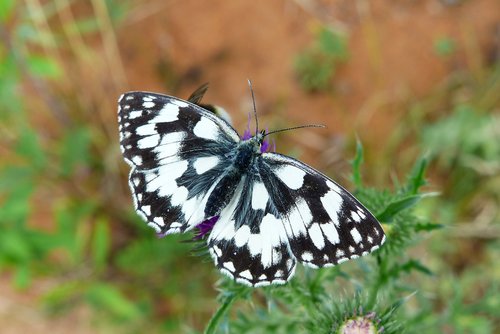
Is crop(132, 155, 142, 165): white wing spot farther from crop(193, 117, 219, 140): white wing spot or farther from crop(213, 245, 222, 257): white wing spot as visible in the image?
crop(213, 245, 222, 257): white wing spot

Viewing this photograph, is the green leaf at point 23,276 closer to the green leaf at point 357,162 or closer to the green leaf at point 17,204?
the green leaf at point 17,204

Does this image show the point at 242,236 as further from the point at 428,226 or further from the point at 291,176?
the point at 428,226

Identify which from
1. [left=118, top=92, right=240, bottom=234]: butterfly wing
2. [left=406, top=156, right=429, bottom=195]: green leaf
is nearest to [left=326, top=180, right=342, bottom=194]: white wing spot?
[left=406, top=156, right=429, bottom=195]: green leaf

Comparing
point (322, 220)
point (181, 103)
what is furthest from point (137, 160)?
point (322, 220)

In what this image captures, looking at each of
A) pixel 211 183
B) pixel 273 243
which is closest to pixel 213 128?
pixel 211 183

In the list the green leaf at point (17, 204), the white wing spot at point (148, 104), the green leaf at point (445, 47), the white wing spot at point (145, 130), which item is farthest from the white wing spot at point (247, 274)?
the green leaf at point (445, 47)

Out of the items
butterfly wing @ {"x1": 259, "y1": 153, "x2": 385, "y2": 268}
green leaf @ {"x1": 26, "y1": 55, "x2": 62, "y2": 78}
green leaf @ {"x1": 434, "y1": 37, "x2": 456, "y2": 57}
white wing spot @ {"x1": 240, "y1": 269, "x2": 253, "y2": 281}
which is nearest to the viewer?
butterfly wing @ {"x1": 259, "y1": 153, "x2": 385, "y2": 268}

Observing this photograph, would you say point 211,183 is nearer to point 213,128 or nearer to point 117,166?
point 213,128
